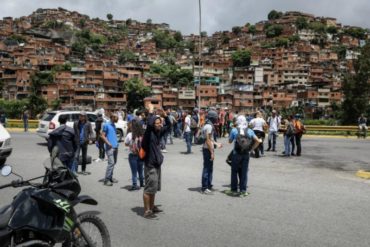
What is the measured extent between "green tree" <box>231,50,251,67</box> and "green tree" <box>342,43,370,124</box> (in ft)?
350

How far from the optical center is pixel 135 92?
99688mm

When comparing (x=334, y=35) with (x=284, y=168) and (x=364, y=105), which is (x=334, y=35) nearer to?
(x=364, y=105)

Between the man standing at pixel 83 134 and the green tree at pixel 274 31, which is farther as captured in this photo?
the green tree at pixel 274 31

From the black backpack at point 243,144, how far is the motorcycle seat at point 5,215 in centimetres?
541

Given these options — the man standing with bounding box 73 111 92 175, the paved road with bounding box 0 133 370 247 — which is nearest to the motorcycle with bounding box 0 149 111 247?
the paved road with bounding box 0 133 370 247

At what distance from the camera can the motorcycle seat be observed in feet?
12.5

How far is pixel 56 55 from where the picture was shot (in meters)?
131

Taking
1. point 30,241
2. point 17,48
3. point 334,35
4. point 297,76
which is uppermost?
point 334,35

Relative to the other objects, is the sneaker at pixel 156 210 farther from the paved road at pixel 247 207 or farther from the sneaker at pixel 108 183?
the sneaker at pixel 108 183

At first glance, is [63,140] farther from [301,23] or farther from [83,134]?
[301,23]

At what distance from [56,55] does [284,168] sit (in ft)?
421

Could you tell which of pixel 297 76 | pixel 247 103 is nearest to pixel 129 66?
pixel 247 103

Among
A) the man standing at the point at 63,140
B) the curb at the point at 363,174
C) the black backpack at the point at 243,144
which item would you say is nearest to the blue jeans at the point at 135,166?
the man standing at the point at 63,140

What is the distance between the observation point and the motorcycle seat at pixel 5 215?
150 inches
